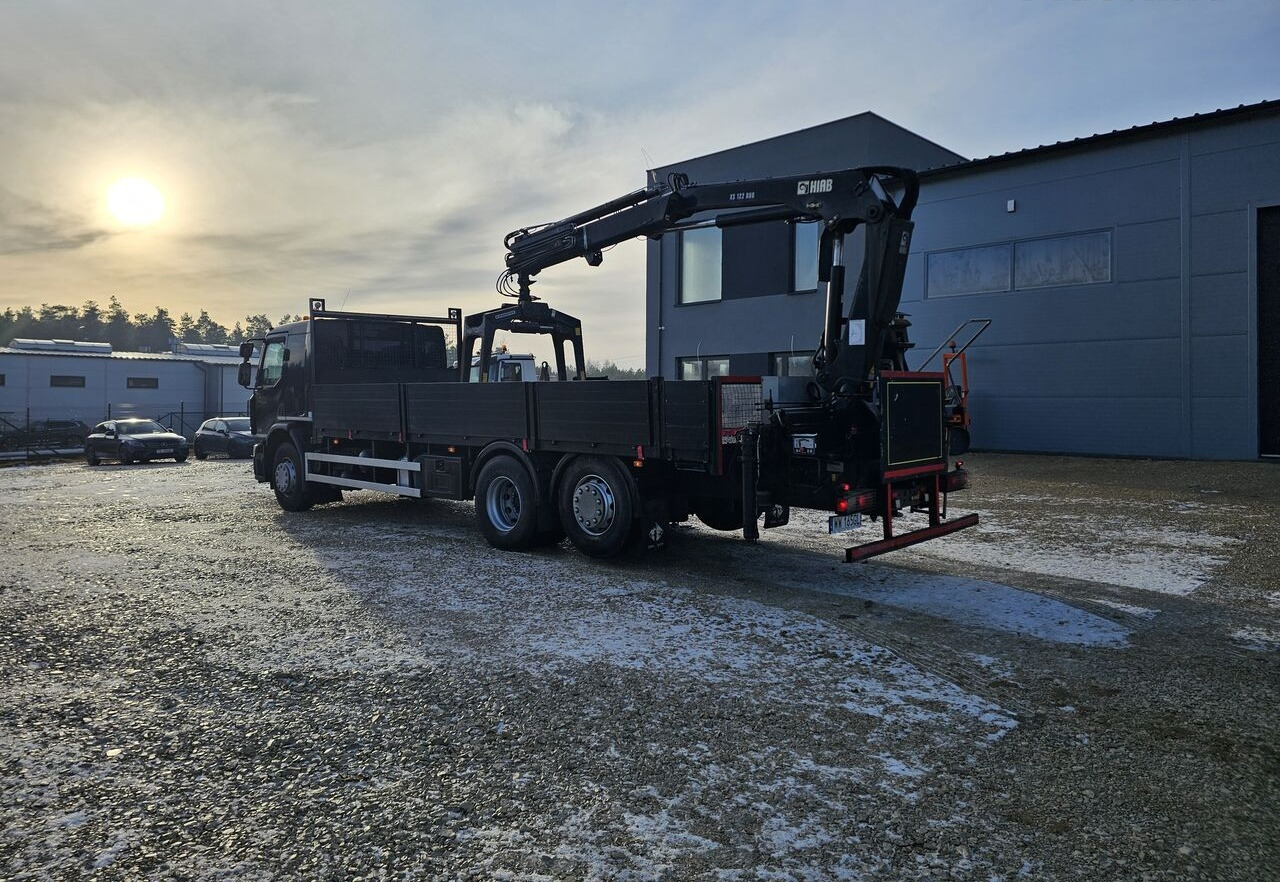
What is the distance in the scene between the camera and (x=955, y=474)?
8656 mm

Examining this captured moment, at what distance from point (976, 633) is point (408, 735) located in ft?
13.2

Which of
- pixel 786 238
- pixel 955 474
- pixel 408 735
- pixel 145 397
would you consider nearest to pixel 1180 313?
pixel 786 238

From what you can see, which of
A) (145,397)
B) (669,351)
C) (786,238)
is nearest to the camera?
(786,238)

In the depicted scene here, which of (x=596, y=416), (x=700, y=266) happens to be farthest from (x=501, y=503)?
(x=700, y=266)

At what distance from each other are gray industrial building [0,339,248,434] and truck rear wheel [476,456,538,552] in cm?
3618

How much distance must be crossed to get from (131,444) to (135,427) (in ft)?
4.08

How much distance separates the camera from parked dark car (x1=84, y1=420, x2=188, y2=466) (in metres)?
25.3

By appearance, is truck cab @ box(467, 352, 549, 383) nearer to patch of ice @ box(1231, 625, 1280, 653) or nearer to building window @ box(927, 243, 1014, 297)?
patch of ice @ box(1231, 625, 1280, 653)

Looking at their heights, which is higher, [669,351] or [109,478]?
[669,351]

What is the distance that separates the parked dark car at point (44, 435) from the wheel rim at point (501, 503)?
30174mm

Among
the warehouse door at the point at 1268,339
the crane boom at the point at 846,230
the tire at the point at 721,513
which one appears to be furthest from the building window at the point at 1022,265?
the tire at the point at 721,513

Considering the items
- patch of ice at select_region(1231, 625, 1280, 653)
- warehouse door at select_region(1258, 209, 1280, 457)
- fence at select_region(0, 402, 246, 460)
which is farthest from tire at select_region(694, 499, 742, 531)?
fence at select_region(0, 402, 246, 460)

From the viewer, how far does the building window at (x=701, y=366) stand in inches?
987

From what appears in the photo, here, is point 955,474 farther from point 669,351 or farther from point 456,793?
point 669,351
